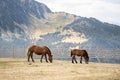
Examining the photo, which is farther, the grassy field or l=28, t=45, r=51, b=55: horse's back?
l=28, t=45, r=51, b=55: horse's back

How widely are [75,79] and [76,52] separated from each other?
2322cm

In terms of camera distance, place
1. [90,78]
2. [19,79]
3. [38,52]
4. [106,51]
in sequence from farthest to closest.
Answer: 1. [106,51]
2. [38,52]
3. [90,78]
4. [19,79]

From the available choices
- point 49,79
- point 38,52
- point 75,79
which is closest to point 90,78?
point 75,79

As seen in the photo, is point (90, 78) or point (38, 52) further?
point (38, 52)

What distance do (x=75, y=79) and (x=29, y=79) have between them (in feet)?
11.1

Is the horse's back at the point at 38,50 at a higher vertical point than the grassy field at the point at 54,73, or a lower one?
higher

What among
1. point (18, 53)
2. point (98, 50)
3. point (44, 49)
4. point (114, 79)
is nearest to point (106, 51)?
point (98, 50)

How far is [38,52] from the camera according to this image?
138 feet

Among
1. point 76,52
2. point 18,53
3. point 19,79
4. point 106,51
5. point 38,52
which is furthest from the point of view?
point 18,53

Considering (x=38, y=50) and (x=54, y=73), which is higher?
(x=38, y=50)

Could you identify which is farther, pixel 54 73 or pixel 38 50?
pixel 38 50

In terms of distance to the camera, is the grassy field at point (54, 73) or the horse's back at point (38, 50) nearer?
the grassy field at point (54, 73)

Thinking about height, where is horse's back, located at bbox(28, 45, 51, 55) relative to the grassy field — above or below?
above

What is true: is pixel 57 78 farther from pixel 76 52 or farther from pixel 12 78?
pixel 76 52
